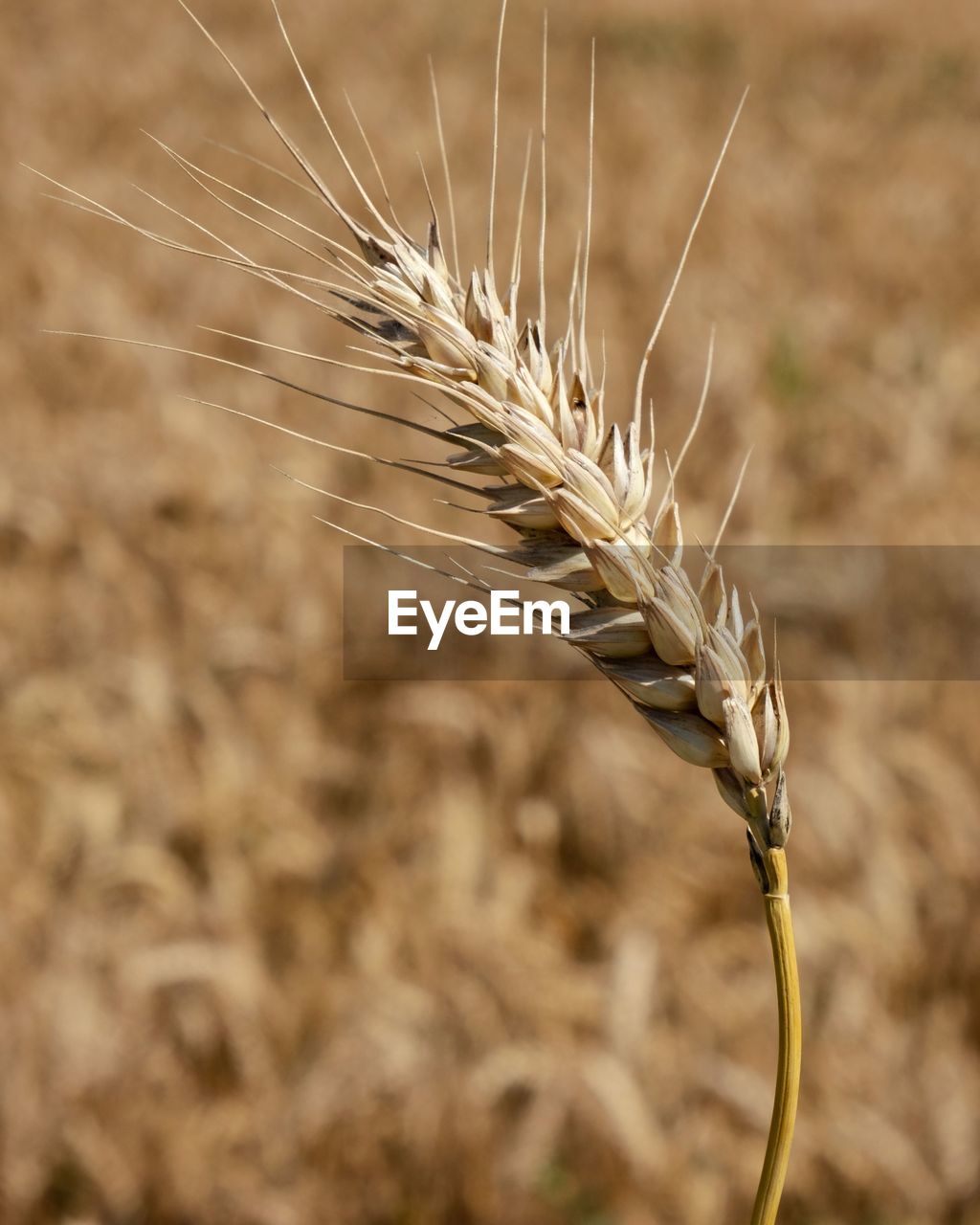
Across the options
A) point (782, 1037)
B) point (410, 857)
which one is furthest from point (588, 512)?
point (410, 857)

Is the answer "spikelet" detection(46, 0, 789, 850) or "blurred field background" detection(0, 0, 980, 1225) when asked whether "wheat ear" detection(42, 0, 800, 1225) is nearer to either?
"spikelet" detection(46, 0, 789, 850)

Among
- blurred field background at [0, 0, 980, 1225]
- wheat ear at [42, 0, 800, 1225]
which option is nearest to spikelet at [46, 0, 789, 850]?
wheat ear at [42, 0, 800, 1225]

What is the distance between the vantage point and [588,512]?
0.48 meters

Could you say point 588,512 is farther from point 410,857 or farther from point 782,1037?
point 410,857

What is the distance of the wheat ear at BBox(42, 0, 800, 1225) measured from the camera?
44 centimetres

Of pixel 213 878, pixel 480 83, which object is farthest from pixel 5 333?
pixel 480 83

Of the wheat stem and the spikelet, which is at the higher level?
the spikelet

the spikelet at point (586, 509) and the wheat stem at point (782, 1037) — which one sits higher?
the spikelet at point (586, 509)

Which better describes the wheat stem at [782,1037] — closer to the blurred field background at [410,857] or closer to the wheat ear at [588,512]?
the wheat ear at [588,512]

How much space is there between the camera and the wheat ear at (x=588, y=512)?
44 centimetres

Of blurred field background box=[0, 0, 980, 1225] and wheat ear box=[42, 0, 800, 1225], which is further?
blurred field background box=[0, 0, 980, 1225]

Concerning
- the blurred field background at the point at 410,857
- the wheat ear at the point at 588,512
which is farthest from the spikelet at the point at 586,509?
the blurred field background at the point at 410,857

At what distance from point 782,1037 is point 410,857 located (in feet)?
6.43

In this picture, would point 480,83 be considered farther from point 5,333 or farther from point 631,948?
point 631,948
